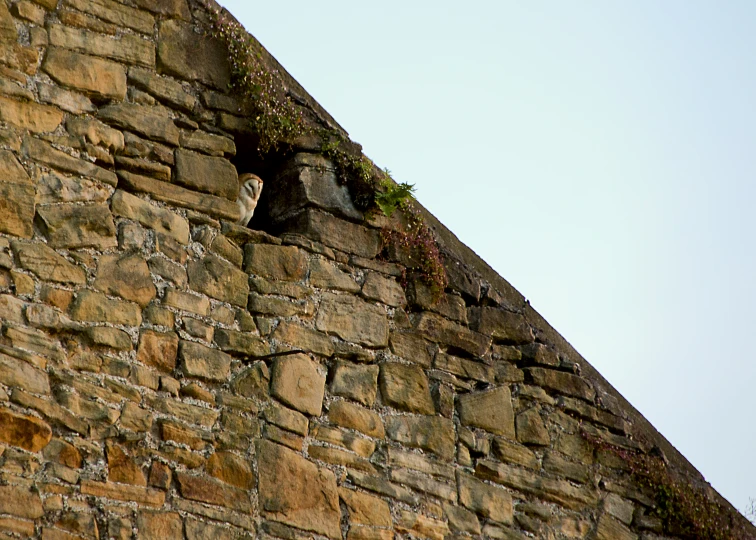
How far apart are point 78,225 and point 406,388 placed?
1.62 metres

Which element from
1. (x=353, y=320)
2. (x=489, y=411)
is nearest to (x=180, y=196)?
(x=353, y=320)

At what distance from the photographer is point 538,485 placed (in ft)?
18.0

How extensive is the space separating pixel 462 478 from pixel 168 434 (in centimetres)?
144

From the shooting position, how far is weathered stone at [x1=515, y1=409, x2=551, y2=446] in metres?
5.56

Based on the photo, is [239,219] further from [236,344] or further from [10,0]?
[10,0]

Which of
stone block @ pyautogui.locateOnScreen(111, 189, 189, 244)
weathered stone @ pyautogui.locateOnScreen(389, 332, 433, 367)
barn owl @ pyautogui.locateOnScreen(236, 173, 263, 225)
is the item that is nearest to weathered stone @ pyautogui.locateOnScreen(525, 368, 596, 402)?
weathered stone @ pyautogui.locateOnScreen(389, 332, 433, 367)

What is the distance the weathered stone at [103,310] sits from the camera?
14.6 feet

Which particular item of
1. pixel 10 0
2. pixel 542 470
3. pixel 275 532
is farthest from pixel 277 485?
pixel 10 0

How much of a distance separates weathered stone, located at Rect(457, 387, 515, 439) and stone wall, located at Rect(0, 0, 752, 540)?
11mm

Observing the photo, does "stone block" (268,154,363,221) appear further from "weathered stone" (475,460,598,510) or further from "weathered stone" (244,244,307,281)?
"weathered stone" (475,460,598,510)

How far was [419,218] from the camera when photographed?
5688mm

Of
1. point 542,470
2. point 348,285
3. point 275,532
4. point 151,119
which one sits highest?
point 151,119

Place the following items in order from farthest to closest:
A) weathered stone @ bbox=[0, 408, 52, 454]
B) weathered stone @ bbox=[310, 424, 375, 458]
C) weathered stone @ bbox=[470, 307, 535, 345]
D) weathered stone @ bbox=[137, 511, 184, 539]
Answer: weathered stone @ bbox=[470, 307, 535, 345]
weathered stone @ bbox=[310, 424, 375, 458]
weathered stone @ bbox=[137, 511, 184, 539]
weathered stone @ bbox=[0, 408, 52, 454]

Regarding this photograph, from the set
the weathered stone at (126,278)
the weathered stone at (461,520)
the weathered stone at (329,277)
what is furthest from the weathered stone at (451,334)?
the weathered stone at (126,278)
